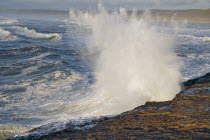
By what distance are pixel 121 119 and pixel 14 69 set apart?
828cm

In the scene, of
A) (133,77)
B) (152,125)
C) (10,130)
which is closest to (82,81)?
(133,77)

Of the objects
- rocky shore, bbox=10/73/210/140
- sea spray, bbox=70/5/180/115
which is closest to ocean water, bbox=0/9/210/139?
sea spray, bbox=70/5/180/115

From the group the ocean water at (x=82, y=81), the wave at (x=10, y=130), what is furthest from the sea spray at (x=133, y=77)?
the wave at (x=10, y=130)

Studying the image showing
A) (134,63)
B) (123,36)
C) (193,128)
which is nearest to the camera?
(193,128)

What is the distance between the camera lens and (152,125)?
14.4 feet

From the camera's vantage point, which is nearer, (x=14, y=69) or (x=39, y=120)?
(x=39, y=120)

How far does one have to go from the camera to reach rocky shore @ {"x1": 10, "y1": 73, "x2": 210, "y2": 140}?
4.00m

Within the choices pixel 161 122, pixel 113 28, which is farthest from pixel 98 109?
pixel 113 28

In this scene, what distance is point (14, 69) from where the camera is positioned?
39.7ft

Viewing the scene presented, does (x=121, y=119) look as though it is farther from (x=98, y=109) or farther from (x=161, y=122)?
(x=98, y=109)

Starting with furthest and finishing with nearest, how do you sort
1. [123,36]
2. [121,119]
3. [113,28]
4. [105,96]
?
1. [113,28]
2. [123,36]
3. [105,96]
4. [121,119]

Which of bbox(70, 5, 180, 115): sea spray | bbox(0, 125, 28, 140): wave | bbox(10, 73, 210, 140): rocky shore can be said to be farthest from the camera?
bbox(70, 5, 180, 115): sea spray

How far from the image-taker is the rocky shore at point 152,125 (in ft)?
13.1

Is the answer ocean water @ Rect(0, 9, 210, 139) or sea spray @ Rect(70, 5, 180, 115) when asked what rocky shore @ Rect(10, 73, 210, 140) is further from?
sea spray @ Rect(70, 5, 180, 115)
